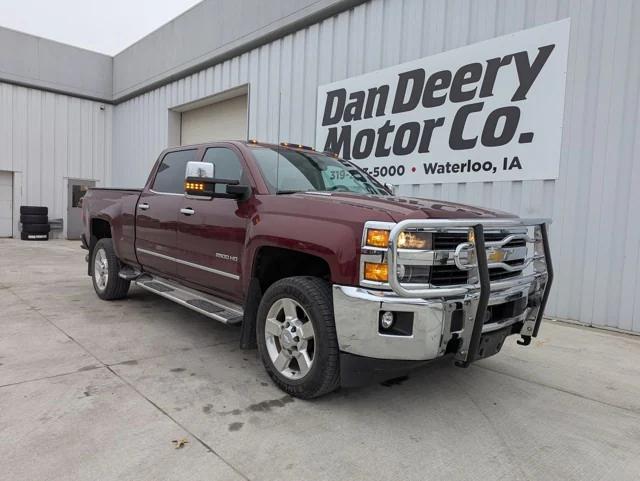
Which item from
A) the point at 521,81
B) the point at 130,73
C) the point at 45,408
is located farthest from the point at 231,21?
the point at 45,408

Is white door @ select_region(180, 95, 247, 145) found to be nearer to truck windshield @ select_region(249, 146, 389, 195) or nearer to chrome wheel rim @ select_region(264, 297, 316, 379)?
truck windshield @ select_region(249, 146, 389, 195)

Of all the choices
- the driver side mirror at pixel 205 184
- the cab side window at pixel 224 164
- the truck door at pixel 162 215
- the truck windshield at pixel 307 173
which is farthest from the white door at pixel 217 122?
the driver side mirror at pixel 205 184

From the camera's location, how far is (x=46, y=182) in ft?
53.4

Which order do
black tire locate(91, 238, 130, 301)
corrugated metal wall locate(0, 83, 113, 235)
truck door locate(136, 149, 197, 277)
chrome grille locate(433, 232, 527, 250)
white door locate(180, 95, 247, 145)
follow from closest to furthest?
chrome grille locate(433, 232, 527, 250) → truck door locate(136, 149, 197, 277) → black tire locate(91, 238, 130, 301) → white door locate(180, 95, 247, 145) → corrugated metal wall locate(0, 83, 113, 235)

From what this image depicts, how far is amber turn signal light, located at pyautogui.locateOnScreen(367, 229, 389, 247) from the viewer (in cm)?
272

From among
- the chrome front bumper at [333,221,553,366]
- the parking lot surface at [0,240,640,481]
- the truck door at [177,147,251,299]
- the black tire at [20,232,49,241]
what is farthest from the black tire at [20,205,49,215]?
the chrome front bumper at [333,221,553,366]

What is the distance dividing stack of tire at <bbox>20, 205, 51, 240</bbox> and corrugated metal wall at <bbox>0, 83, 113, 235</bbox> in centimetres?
67

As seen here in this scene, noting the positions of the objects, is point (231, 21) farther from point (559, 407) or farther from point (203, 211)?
point (559, 407)

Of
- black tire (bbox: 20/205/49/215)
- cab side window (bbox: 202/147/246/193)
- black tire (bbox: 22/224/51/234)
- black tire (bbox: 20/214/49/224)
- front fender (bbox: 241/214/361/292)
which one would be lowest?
black tire (bbox: 22/224/51/234)

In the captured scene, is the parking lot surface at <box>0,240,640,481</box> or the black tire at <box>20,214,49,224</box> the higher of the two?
the black tire at <box>20,214,49,224</box>

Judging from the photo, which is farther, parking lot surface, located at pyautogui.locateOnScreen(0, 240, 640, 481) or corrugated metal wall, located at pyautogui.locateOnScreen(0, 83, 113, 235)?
corrugated metal wall, located at pyautogui.locateOnScreen(0, 83, 113, 235)

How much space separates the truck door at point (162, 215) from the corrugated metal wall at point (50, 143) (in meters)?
13.3

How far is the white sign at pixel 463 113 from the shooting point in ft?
20.1

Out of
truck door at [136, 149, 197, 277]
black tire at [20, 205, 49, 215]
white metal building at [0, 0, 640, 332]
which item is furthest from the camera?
black tire at [20, 205, 49, 215]
